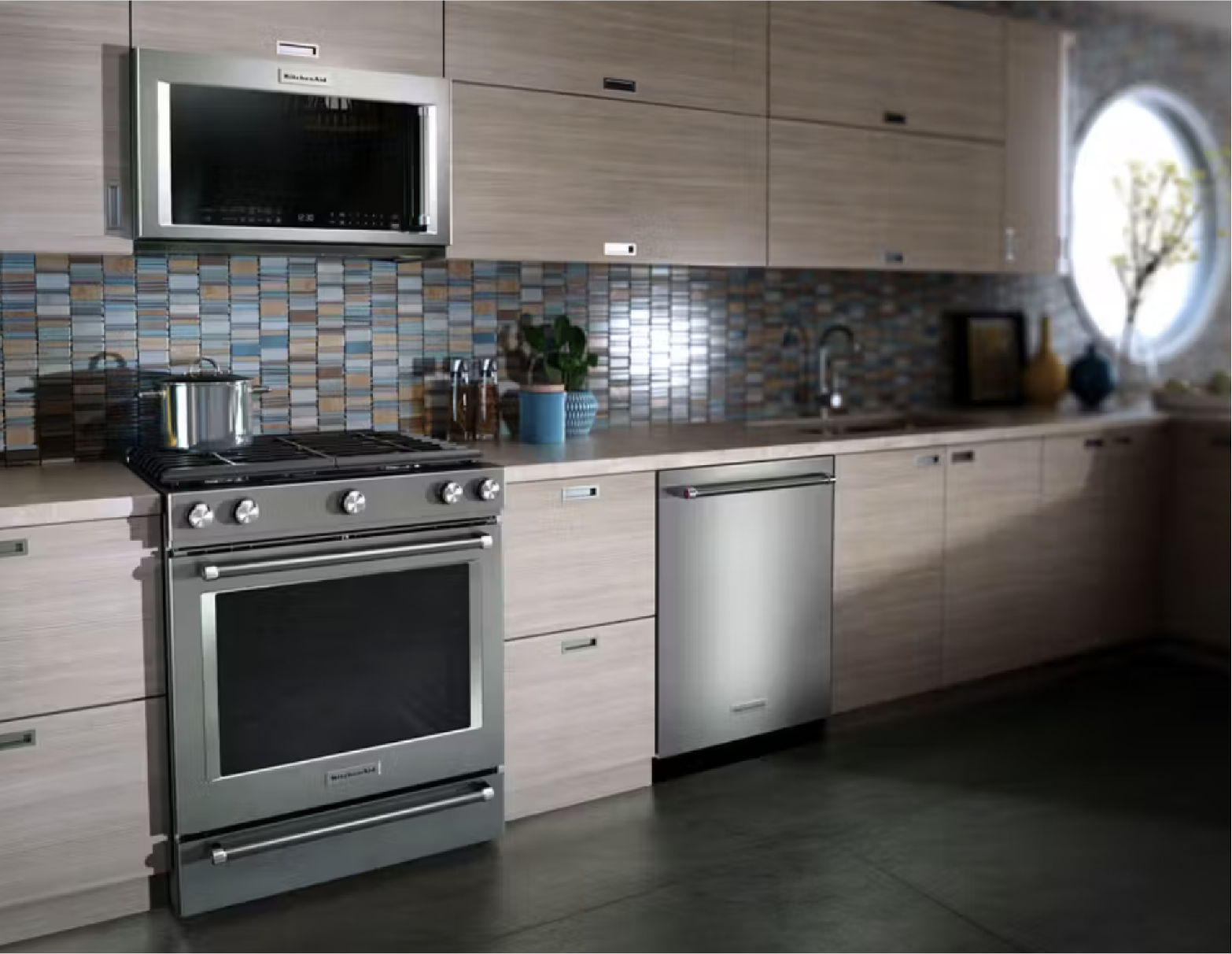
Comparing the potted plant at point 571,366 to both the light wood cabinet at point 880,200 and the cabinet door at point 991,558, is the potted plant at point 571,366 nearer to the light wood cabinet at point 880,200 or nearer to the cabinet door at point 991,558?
the light wood cabinet at point 880,200

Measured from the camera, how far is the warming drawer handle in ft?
8.50

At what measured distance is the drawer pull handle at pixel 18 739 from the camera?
7.91 ft

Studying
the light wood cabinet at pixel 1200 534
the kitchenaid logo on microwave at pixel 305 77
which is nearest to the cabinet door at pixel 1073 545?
the light wood cabinet at pixel 1200 534

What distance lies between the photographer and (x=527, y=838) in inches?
118

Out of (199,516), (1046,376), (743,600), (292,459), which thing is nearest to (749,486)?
(743,600)

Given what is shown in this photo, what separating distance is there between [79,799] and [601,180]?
2.02 m

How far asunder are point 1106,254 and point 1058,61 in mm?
1432

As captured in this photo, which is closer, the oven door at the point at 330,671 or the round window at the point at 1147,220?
the oven door at the point at 330,671

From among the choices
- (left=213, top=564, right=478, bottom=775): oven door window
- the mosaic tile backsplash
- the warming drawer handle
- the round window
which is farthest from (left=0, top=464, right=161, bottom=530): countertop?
the round window

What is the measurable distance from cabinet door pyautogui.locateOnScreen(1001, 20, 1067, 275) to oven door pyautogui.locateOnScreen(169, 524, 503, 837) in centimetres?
255

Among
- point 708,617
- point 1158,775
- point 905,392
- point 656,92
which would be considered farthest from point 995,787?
point 656,92

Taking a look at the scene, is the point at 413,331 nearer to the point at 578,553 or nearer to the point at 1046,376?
the point at 578,553

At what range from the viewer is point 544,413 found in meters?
3.42

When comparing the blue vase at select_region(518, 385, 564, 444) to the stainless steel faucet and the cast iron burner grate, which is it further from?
the stainless steel faucet
